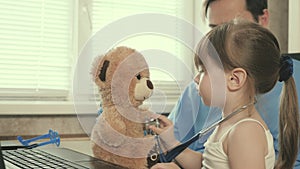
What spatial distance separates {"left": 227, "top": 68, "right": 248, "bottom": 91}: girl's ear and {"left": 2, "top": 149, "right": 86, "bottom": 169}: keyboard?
0.33 m

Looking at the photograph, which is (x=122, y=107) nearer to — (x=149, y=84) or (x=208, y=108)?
(x=149, y=84)

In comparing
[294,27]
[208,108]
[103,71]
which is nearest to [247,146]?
[103,71]

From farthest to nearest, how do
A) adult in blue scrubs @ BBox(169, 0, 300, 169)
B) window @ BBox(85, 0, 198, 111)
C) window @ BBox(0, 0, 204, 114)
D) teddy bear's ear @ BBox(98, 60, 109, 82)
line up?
1. window @ BBox(0, 0, 204, 114)
2. adult in blue scrubs @ BBox(169, 0, 300, 169)
3. teddy bear's ear @ BBox(98, 60, 109, 82)
4. window @ BBox(85, 0, 198, 111)

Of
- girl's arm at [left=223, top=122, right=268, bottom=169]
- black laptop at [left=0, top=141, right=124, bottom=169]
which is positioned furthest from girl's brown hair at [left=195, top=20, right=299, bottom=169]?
black laptop at [left=0, top=141, right=124, bottom=169]

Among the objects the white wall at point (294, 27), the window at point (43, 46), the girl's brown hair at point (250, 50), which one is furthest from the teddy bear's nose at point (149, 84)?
the white wall at point (294, 27)

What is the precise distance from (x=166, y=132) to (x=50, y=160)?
23cm

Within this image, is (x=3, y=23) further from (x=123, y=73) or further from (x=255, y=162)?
(x=255, y=162)

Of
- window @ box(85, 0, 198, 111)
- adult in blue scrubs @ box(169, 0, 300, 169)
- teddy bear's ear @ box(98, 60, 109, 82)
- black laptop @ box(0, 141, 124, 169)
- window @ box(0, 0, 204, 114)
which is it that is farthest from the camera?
window @ box(0, 0, 204, 114)

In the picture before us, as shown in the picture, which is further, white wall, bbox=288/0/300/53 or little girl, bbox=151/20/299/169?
white wall, bbox=288/0/300/53

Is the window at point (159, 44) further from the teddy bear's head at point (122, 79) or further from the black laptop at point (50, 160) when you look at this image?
the black laptop at point (50, 160)

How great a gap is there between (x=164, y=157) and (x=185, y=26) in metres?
0.26

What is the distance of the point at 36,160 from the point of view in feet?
2.57

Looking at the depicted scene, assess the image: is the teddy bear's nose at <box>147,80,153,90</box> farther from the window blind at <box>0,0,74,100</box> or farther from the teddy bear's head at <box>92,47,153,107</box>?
the window blind at <box>0,0,74,100</box>

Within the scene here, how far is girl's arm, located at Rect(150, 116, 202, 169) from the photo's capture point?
0.84 metres
